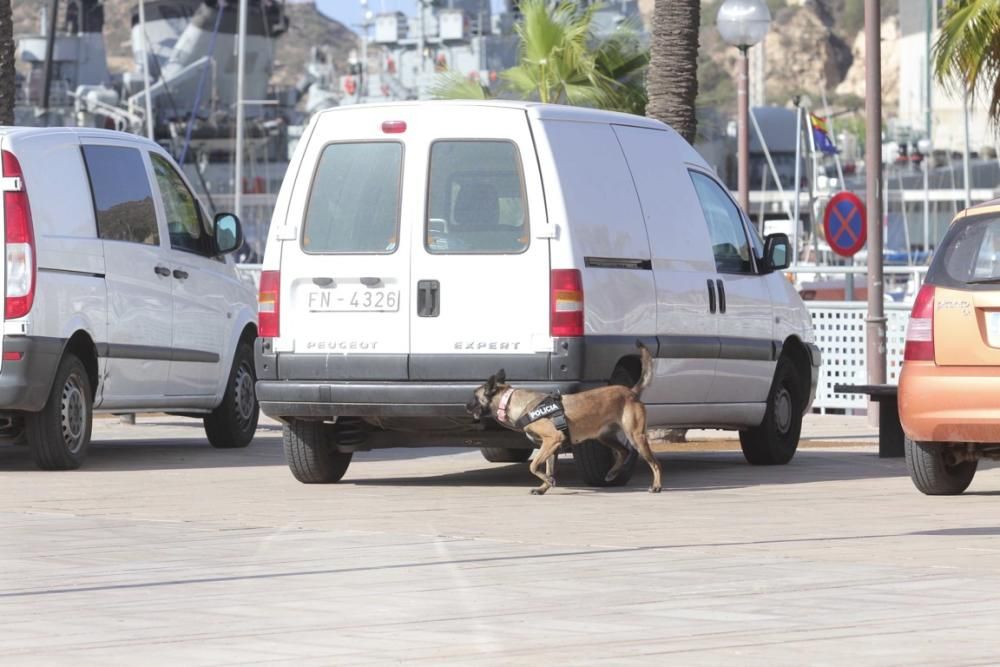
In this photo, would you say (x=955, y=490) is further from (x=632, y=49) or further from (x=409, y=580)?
(x=632, y=49)

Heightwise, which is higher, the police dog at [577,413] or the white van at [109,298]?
the white van at [109,298]

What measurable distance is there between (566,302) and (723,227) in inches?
97.8

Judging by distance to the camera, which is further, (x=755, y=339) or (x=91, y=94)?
(x=91, y=94)

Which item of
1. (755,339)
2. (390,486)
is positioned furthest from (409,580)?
(755,339)

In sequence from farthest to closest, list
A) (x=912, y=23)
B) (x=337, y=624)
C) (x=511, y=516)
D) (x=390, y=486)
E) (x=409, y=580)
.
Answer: (x=912, y=23), (x=390, y=486), (x=511, y=516), (x=409, y=580), (x=337, y=624)

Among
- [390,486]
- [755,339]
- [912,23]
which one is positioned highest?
[912,23]

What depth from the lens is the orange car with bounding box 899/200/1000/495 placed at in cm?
1074

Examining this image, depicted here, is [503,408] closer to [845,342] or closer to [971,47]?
[971,47]

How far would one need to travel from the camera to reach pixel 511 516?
1029 centimetres

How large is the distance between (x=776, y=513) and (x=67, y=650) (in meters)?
5.05

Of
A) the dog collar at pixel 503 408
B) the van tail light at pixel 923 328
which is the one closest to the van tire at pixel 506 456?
the dog collar at pixel 503 408

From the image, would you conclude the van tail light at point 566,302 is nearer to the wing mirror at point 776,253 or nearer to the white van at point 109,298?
the wing mirror at point 776,253

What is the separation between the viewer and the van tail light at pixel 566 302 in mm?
11148

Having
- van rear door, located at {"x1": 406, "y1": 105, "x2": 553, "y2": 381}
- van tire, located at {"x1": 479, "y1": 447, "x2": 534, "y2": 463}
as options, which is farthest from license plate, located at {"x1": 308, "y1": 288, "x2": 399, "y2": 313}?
van tire, located at {"x1": 479, "y1": 447, "x2": 534, "y2": 463}
